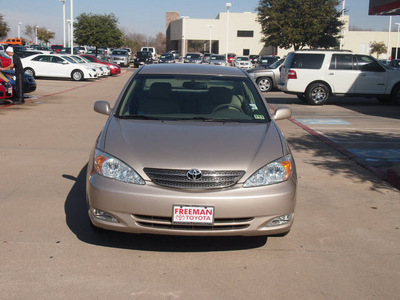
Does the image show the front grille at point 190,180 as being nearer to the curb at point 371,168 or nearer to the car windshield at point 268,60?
the curb at point 371,168

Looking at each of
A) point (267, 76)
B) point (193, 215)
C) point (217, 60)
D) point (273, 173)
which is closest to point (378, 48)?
point (217, 60)

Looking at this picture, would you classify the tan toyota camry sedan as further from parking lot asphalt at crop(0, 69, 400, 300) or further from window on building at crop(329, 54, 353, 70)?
window on building at crop(329, 54, 353, 70)

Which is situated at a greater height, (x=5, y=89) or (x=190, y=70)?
(x=190, y=70)

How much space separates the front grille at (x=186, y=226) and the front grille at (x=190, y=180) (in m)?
0.30

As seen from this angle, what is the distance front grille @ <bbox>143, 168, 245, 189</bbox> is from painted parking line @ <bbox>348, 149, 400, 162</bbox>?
5.30 m

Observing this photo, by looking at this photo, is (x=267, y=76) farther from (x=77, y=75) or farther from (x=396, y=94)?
(x=77, y=75)

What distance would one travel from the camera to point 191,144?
14.8ft

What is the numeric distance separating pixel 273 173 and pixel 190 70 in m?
2.30

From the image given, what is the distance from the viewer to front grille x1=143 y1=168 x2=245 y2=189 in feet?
13.6

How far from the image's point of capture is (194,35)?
280ft

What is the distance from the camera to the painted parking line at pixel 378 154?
28.7 ft

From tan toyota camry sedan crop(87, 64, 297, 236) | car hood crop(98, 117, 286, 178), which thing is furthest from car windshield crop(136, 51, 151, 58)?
tan toyota camry sedan crop(87, 64, 297, 236)

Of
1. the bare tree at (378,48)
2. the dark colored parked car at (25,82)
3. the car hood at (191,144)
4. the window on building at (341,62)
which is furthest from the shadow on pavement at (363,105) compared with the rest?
the bare tree at (378,48)

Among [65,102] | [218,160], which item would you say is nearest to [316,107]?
[65,102]
